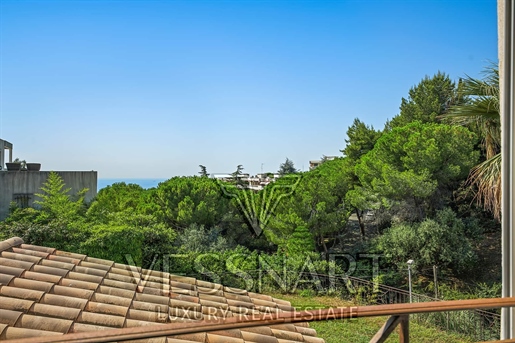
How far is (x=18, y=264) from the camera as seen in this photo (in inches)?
73.2

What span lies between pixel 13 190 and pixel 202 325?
9517mm

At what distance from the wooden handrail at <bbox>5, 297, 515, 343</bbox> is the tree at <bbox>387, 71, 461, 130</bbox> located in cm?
1006

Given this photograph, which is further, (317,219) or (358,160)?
(358,160)

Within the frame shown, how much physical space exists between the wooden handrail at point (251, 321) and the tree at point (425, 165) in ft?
25.1

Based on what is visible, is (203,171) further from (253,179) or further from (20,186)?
(20,186)

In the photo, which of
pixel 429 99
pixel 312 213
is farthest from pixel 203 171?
pixel 429 99

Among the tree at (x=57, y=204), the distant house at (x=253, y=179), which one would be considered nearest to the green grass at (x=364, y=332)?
the tree at (x=57, y=204)

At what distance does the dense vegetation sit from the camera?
6312 millimetres

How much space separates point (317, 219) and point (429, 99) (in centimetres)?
517

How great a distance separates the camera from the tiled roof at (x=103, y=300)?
55.4 inches

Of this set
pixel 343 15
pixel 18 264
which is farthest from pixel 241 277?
pixel 343 15

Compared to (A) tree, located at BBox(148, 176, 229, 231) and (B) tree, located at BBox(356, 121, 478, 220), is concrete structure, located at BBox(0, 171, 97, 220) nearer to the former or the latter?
(A) tree, located at BBox(148, 176, 229, 231)

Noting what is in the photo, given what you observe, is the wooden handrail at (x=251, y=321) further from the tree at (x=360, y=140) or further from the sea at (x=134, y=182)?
the tree at (x=360, y=140)

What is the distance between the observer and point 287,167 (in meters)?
11.4
